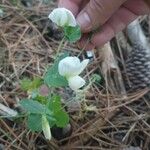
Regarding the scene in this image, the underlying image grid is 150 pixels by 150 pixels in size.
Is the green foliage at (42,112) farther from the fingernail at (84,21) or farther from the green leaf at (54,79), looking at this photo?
the fingernail at (84,21)

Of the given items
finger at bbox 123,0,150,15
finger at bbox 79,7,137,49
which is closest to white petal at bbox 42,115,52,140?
finger at bbox 79,7,137,49

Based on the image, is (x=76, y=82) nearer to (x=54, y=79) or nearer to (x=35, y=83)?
(x=54, y=79)

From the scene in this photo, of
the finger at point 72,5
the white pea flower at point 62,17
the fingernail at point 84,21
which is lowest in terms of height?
the fingernail at point 84,21

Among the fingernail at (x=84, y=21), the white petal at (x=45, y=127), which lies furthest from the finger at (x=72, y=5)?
the white petal at (x=45, y=127)

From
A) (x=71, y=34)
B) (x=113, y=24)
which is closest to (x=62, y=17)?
(x=71, y=34)

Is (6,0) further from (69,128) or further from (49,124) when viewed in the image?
(49,124)

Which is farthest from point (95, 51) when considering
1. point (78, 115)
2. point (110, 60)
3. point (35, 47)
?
point (78, 115)

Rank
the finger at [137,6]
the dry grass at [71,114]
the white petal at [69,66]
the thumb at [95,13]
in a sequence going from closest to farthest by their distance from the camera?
the white petal at [69,66] < the thumb at [95,13] < the dry grass at [71,114] < the finger at [137,6]

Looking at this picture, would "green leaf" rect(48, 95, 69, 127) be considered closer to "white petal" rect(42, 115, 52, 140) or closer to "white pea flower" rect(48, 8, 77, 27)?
"white petal" rect(42, 115, 52, 140)
